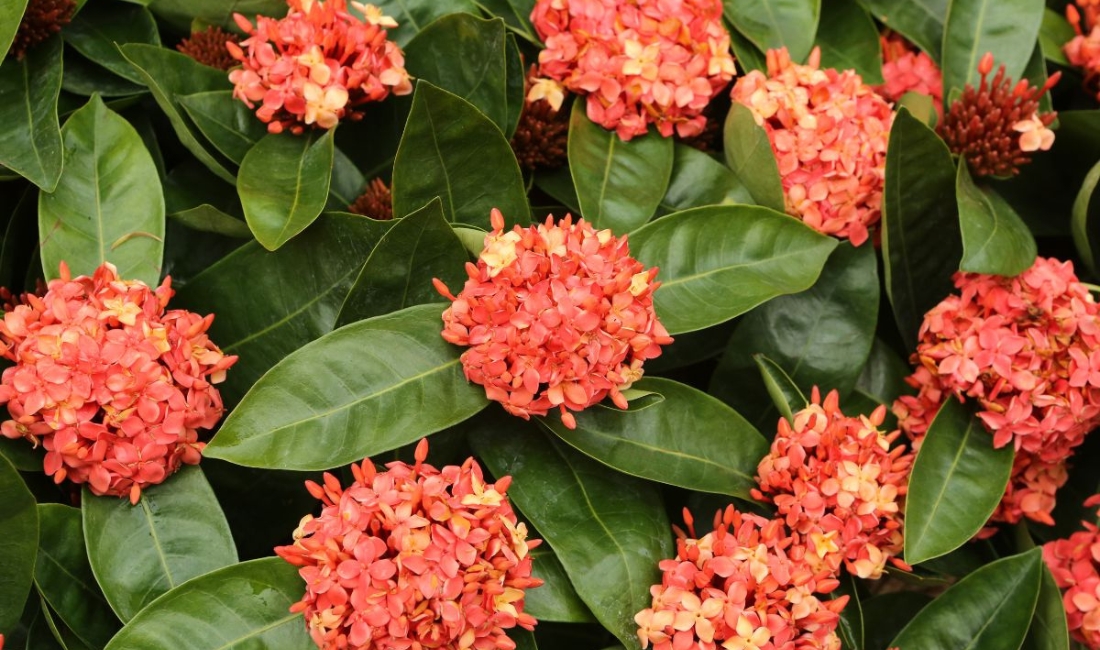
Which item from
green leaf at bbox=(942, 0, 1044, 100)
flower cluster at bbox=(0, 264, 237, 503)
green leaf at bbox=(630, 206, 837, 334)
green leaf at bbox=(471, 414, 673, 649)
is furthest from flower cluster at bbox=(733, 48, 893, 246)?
flower cluster at bbox=(0, 264, 237, 503)

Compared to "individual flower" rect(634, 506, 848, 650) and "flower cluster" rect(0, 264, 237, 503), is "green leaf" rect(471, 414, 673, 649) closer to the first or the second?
"individual flower" rect(634, 506, 848, 650)

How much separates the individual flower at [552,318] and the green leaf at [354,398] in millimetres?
45

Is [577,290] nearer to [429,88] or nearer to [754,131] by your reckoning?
[429,88]

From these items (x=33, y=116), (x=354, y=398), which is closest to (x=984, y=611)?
(x=354, y=398)

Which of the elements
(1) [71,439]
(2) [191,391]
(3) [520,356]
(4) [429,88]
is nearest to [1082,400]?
(3) [520,356]

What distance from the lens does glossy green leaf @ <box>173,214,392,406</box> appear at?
1666 mm

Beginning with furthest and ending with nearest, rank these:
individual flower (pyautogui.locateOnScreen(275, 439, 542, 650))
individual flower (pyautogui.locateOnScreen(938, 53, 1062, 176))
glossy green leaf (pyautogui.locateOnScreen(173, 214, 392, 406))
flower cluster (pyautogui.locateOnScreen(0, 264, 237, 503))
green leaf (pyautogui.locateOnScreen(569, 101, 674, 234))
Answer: individual flower (pyautogui.locateOnScreen(938, 53, 1062, 176)) < green leaf (pyautogui.locateOnScreen(569, 101, 674, 234)) < glossy green leaf (pyautogui.locateOnScreen(173, 214, 392, 406)) < flower cluster (pyautogui.locateOnScreen(0, 264, 237, 503)) < individual flower (pyautogui.locateOnScreen(275, 439, 542, 650))

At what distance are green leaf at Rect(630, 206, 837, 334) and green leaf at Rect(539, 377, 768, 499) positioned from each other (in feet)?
0.53

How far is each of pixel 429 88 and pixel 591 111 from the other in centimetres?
34

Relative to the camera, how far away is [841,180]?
1829mm

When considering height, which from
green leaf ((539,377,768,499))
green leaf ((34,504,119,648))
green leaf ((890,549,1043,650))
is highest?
green leaf ((539,377,768,499))

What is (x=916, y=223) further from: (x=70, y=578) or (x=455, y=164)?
(x=70, y=578)

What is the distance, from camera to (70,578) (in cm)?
154

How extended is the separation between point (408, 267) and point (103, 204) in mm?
504
